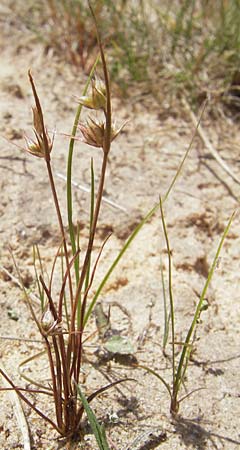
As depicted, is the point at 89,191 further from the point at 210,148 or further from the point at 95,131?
the point at 95,131

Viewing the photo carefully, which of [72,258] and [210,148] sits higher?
[210,148]

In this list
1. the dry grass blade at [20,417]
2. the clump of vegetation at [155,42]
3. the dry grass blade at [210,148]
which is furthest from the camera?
the clump of vegetation at [155,42]

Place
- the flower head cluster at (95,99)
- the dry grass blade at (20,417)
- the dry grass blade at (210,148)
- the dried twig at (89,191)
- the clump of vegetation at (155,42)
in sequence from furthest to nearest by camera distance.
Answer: the clump of vegetation at (155,42) < the dry grass blade at (210,148) < the dried twig at (89,191) < the dry grass blade at (20,417) < the flower head cluster at (95,99)

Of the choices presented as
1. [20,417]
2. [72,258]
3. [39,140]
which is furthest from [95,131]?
[20,417]

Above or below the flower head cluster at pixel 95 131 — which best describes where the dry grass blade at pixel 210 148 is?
above

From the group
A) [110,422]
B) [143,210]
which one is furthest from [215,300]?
[110,422]

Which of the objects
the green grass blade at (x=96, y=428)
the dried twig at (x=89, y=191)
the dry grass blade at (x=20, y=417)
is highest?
the dried twig at (x=89, y=191)

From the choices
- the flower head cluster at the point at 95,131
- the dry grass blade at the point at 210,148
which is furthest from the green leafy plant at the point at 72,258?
the dry grass blade at the point at 210,148

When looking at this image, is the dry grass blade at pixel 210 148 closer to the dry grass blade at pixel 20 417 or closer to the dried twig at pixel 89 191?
the dried twig at pixel 89 191

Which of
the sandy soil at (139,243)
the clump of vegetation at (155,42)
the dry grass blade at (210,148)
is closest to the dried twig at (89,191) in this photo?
the sandy soil at (139,243)

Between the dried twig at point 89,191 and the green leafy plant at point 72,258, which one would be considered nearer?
the green leafy plant at point 72,258
